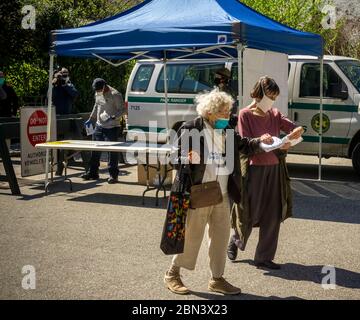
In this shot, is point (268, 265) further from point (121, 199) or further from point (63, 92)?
point (63, 92)

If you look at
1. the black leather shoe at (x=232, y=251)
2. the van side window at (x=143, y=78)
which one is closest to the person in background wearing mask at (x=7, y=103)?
the van side window at (x=143, y=78)

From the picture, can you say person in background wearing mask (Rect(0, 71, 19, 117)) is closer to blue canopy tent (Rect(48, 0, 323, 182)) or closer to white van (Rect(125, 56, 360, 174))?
white van (Rect(125, 56, 360, 174))

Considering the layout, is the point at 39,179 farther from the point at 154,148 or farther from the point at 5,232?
the point at 5,232

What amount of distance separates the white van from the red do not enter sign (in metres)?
2.47

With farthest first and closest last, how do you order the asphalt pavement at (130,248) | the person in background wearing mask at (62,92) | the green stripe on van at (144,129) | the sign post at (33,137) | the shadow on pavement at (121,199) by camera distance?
the person in background wearing mask at (62,92)
the green stripe on van at (144,129)
the sign post at (33,137)
the shadow on pavement at (121,199)
the asphalt pavement at (130,248)

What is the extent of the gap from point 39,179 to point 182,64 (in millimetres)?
3532

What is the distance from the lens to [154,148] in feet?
29.8

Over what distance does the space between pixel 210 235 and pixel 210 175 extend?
0.51 m

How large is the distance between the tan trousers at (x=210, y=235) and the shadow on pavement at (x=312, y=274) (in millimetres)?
819

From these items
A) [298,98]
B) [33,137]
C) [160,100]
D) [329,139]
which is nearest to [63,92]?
[160,100]

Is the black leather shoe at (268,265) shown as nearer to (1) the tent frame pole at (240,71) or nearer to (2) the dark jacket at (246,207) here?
(2) the dark jacket at (246,207)

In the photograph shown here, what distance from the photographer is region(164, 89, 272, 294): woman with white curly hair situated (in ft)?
16.5

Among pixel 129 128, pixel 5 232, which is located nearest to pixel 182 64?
pixel 129 128

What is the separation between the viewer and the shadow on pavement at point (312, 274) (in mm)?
5570
